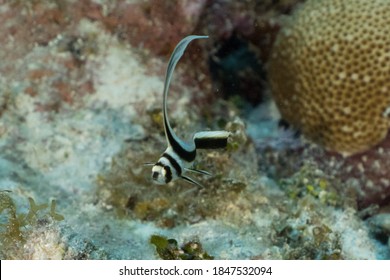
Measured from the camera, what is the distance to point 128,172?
3787 mm

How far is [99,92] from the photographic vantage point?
4.36 m

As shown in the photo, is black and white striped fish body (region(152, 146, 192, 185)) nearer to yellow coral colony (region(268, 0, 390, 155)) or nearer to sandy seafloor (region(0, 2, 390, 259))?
sandy seafloor (region(0, 2, 390, 259))

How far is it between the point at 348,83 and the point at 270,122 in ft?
4.00

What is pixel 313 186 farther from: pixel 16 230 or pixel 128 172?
pixel 16 230

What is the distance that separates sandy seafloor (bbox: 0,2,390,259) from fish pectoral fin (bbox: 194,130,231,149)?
3.30 feet

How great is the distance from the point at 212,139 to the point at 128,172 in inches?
63.3

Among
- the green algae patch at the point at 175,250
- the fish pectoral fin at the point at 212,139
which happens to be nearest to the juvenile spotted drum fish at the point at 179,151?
the fish pectoral fin at the point at 212,139

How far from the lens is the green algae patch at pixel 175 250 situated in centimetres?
289

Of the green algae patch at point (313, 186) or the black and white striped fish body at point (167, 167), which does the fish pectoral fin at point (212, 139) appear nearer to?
the black and white striped fish body at point (167, 167)

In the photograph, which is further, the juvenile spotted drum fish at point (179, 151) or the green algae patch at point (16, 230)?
the green algae patch at point (16, 230)

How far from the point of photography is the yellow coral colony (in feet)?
13.1

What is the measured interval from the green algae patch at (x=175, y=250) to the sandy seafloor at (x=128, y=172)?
173 mm

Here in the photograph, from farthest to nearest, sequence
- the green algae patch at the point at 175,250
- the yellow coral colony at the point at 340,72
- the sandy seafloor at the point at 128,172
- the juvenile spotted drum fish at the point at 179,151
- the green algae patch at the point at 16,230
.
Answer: the yellow coral colony at the point at 340,72 < the sandy seafloor at the point at 128,172 < the green algae patch at the point at 175,250 < the green algae patch at the point at 16,230 < the juvenile spotted drum fish at the point at 179,151

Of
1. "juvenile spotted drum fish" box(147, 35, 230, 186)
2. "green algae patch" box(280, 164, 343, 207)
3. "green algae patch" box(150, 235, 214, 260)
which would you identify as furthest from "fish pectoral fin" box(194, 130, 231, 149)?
"green algae patch" box(280, 164, 343, 207)
